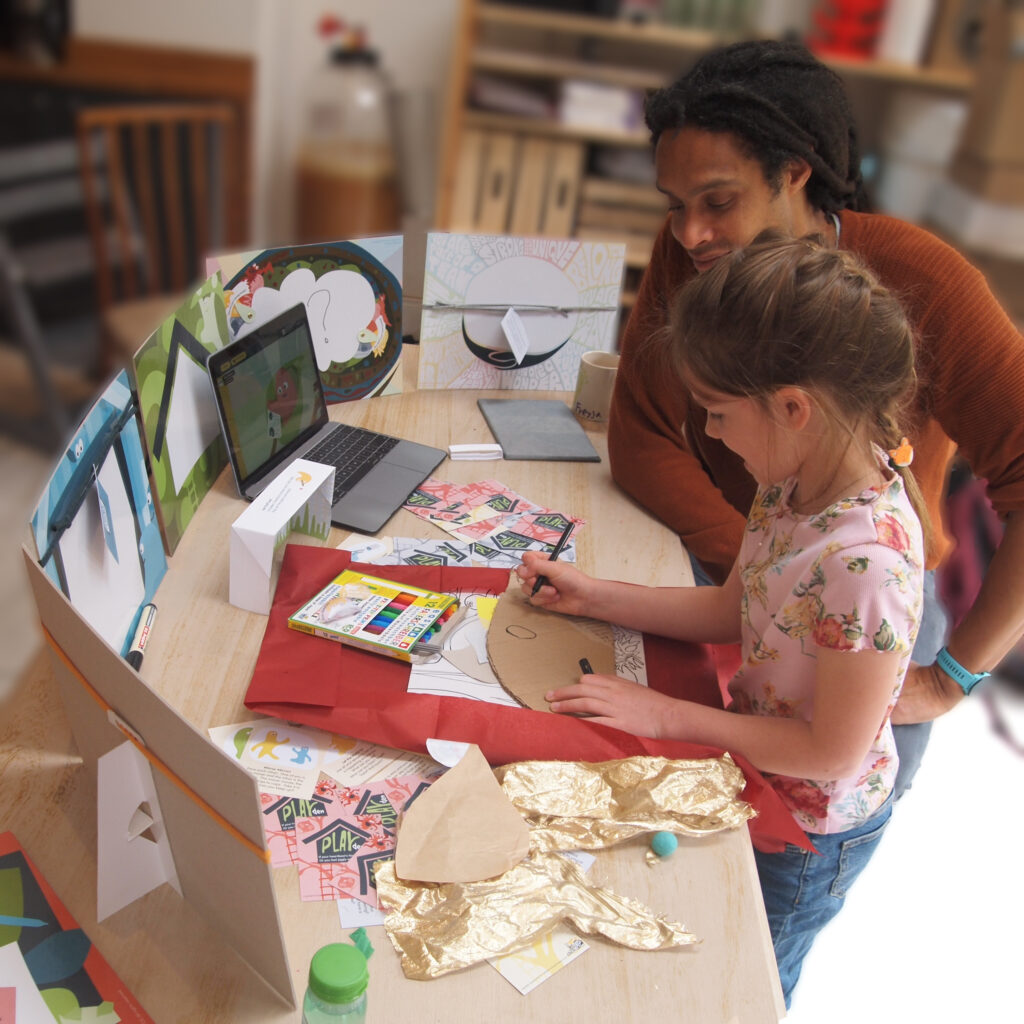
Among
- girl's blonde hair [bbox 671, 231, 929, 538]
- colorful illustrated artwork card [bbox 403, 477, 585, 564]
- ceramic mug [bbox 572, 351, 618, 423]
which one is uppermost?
girl's blonde hair [bbox 671, 231, 929, 538]

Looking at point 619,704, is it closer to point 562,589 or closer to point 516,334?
point 562,589

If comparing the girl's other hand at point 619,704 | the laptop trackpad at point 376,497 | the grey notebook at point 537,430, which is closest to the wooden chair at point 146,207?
the grey notebook at point 537,430

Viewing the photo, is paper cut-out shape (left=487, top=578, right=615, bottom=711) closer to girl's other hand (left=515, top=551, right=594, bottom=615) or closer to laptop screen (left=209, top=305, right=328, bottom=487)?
girl's other hand (left=515, top=551, right=594, bottom=615)

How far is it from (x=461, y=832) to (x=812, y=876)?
448 mm

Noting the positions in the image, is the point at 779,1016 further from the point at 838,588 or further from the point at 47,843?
the point at 47,843

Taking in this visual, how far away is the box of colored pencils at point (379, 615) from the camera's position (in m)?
0.96

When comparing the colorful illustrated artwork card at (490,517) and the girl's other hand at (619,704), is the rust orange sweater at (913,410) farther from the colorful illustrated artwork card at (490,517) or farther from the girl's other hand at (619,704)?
the girl's other hand at (619,704)

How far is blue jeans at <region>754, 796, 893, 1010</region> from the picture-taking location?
38.4 inches

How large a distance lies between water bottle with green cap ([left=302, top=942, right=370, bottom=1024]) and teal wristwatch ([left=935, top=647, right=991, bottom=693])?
787 millimetres

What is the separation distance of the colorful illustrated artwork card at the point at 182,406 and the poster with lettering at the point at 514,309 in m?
0.41

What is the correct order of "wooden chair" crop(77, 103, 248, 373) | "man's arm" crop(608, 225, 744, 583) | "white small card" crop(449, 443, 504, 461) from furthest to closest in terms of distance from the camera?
"wooden chair" crop(77, 103, 248, 373) → "white small card" crop(449, 443, 504, 461) → "man's arm" crop(608, 225, 744, 583)

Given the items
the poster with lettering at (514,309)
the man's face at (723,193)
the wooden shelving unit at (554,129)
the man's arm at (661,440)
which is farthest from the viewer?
the wooden shelving unit at (554,129)

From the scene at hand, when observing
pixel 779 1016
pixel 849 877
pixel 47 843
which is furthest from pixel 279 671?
pixel 849 877

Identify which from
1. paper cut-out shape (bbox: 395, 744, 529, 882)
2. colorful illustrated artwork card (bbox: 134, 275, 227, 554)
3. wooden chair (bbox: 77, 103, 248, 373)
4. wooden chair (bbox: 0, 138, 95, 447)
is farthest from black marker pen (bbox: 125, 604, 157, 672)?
wooden chair (bbox: 0, 138, 95, 447)
